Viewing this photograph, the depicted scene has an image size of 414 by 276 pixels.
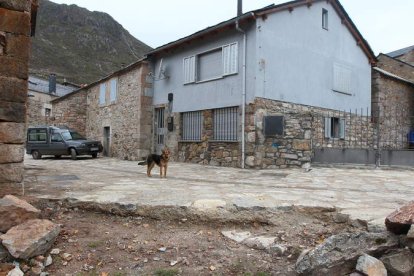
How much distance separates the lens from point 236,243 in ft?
12.6

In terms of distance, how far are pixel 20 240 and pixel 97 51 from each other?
71068 millimetres

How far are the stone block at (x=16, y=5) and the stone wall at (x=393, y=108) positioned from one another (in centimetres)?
1515

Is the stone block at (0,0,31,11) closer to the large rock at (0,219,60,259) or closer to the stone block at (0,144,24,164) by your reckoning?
the stone block at (0,144,24,164)

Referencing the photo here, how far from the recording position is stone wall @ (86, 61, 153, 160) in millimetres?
15469

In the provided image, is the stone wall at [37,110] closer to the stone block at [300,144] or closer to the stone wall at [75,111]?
the stone wall at [75,111]

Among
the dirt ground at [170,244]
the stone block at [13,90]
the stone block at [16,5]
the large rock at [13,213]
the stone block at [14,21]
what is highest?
the stone block at [16,5]

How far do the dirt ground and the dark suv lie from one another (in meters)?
12.8

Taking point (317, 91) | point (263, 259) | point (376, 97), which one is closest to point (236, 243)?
point (263, 259)

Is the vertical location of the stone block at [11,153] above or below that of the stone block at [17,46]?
below

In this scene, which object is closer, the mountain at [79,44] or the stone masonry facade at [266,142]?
the stone masonry facade at [266,142]

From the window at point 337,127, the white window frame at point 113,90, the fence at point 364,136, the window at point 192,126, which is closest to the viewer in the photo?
the fence at point 364,136

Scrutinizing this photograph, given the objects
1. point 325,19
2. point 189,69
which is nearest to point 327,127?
point 325,19

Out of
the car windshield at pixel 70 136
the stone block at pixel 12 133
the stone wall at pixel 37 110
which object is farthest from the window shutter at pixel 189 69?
the stone wall at pixel 37 110

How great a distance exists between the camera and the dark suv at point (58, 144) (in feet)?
54.8
